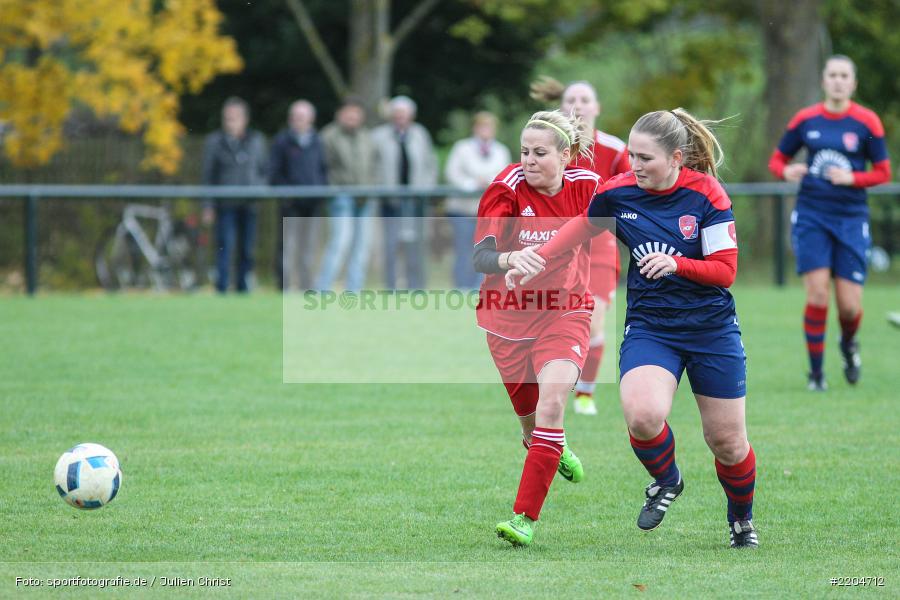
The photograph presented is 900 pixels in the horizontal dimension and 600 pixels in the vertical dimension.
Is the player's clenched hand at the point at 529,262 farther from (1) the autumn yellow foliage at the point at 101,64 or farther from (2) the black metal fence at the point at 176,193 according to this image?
(1) the autumn yellow foliage at the point at 101,64

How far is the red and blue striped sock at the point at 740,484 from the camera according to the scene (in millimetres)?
5824

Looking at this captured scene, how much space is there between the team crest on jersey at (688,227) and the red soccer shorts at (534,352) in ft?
2.47

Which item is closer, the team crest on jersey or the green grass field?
the green grass field

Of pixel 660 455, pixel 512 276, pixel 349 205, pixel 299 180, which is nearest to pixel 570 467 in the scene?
pixel 660 455

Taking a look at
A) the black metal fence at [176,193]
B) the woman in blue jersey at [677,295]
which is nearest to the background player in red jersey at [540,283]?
the woman in blue jersey at [677,295]

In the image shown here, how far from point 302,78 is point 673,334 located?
23.9 meters

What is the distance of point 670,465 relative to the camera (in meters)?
5.93

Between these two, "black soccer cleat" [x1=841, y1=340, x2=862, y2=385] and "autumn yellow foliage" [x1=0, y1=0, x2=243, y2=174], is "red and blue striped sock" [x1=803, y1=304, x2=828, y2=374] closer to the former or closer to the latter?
"black soccer cleat" [x1=841, y1=340, x2=862, y2=385]

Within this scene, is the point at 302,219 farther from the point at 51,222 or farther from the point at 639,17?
the point at 639,17

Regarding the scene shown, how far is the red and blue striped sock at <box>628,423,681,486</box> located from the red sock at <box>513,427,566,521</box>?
0.34m

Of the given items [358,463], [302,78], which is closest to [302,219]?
[358,463]

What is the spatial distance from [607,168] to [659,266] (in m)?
3.56

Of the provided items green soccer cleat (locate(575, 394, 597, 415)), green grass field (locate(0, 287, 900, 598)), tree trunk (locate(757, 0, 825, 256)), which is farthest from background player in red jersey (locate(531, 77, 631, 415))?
tree trunk (locate(757, 0, 825, 256))

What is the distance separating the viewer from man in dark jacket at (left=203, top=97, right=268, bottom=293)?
17484 millimetres
